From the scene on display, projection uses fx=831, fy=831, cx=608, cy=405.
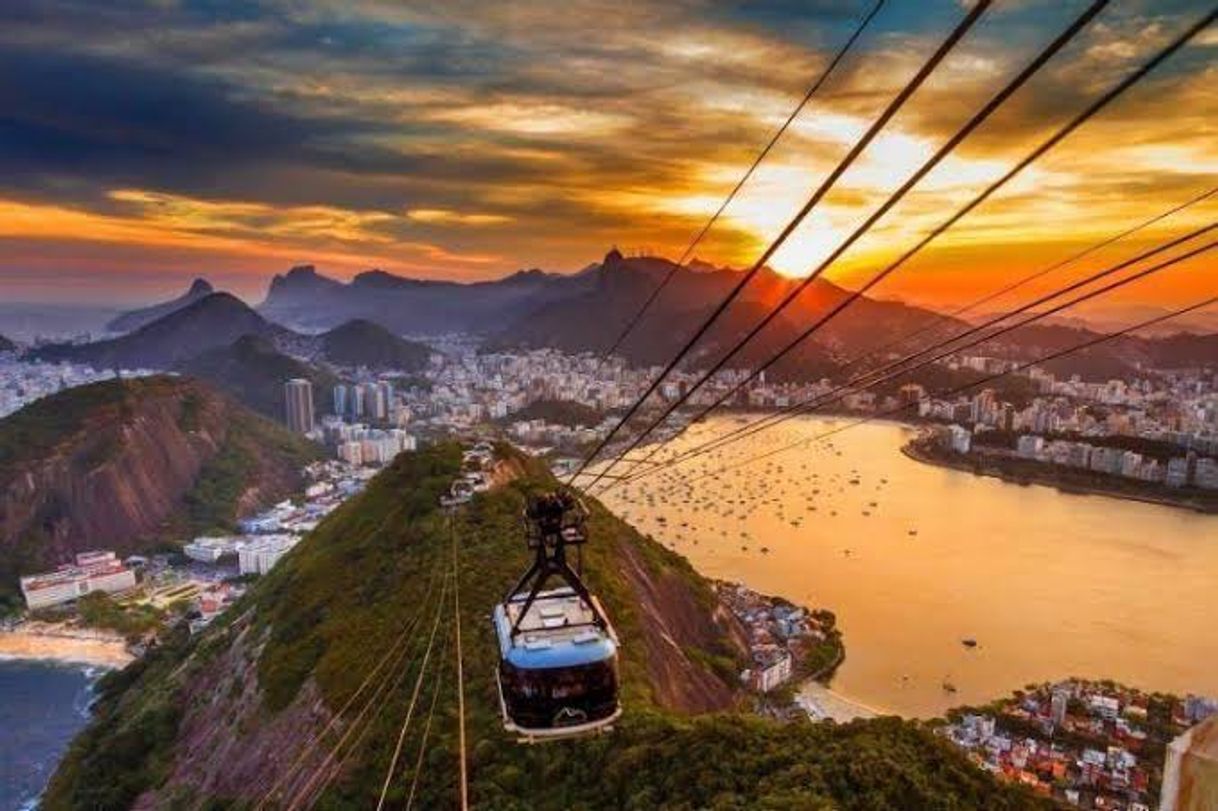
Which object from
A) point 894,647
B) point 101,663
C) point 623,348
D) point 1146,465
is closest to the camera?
point 894,647

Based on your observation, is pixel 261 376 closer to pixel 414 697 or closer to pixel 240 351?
pixel 240 351

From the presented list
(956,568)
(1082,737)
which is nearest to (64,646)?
(1082,737)

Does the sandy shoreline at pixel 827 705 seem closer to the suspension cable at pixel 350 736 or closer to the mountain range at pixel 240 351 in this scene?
the suspension cable at pixel 350 736

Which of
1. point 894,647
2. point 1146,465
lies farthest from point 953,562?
point 1146,465

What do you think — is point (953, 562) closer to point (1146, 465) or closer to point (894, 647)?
point (894, 647)

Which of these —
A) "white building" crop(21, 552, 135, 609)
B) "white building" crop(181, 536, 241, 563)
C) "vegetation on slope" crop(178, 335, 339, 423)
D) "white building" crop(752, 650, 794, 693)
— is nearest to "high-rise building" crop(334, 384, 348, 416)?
"vegetation on slope" crop(178, 335, 339, 423)

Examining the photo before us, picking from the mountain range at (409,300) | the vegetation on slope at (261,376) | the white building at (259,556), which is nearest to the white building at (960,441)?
the white building at (259,556)

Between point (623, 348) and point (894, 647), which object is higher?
point (623, 348)
